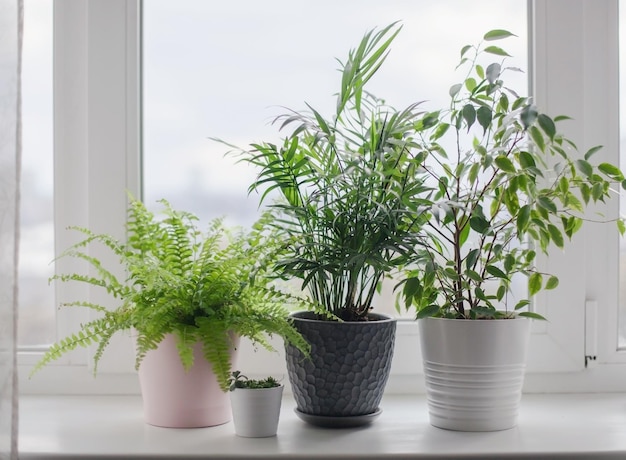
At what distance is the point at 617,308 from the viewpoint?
59.7 inches

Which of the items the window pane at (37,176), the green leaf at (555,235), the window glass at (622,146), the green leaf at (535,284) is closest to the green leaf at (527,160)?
the green leaf at (555,235)

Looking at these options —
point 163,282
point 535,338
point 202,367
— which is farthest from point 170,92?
point 535,338

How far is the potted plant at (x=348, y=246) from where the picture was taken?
1197mm

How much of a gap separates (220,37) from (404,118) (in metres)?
0.49

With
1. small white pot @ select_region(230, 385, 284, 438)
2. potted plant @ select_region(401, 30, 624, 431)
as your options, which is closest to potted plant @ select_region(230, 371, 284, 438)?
small white pot @ select_region(230, 385, 284, 438)

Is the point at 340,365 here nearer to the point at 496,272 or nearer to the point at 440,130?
the point at 496,272

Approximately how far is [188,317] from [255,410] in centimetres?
19

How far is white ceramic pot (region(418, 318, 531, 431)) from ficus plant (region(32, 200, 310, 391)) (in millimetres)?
237

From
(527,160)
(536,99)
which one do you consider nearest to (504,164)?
(527,160)

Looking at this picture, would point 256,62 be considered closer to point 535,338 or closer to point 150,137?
point 150,137

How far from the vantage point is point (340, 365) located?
121 centimetres

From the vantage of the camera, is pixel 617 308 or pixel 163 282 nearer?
pixel 163 282

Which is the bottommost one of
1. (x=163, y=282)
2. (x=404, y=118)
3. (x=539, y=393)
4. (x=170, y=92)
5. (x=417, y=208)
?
(x=539, y=393)

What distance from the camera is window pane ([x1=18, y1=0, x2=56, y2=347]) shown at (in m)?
1.50
